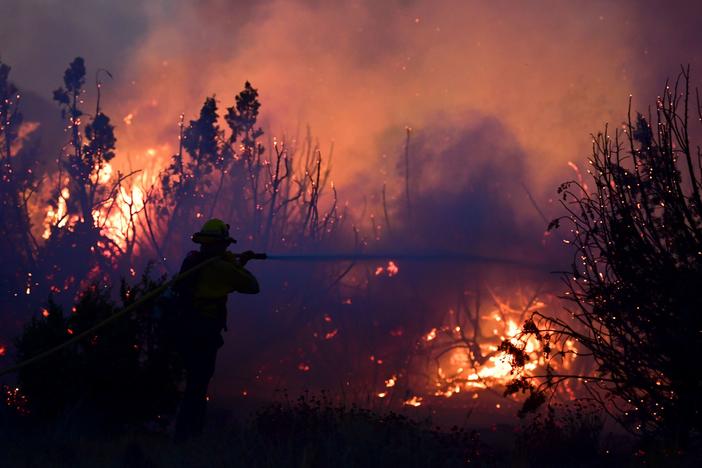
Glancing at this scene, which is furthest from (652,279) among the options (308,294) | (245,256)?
(308,294)

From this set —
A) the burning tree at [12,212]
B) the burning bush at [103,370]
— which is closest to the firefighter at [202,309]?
the burning bush at [103,370]

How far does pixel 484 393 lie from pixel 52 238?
20869mm

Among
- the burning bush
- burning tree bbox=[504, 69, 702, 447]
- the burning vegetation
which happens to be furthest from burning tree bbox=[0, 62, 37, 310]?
burning tree bbox=[504, 69, 702, 447]

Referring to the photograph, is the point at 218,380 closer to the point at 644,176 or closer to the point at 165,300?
the point at 165,300

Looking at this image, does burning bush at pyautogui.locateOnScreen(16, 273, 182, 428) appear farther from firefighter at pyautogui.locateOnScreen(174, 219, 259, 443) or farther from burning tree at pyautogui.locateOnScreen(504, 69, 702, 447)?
burning tree at pyautogui.locateOnScreen(504, 69, 702, 447)

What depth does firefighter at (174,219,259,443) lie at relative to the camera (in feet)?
24.0

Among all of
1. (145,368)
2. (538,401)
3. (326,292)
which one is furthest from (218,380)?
(538,401)

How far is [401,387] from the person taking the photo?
30.2 meters

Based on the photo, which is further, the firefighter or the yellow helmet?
the yellow helmet

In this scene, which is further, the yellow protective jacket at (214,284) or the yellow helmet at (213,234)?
the yellow helmet at (213,234)

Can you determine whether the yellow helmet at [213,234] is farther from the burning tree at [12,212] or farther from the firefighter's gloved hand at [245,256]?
the burning tree at [12,212]

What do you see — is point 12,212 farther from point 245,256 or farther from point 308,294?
point 245,256

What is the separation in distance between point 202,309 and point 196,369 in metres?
0.62

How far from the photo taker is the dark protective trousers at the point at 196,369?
7332 millimetres
